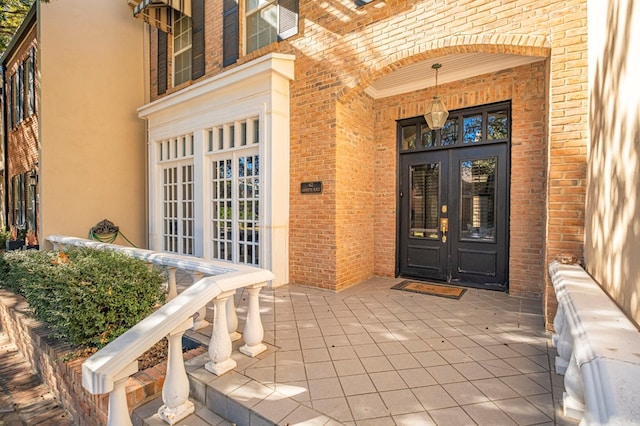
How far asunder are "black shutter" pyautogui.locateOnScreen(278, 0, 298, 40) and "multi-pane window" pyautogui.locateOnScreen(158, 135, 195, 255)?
112 inches

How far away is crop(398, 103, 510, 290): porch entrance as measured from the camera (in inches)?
184

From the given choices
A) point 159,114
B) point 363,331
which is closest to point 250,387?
point 363,331

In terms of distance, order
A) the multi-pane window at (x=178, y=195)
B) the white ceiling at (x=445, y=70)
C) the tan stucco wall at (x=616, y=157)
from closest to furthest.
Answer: the tan stucco wall at (x=616, y=157)
the white ceiling at (x=445, y=70)
the multi-pane window at (x=178, y=195)

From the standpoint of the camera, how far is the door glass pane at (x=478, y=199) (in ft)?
15.6

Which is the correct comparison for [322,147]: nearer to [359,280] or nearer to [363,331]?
[359,280]

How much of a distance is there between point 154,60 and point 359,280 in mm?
7415

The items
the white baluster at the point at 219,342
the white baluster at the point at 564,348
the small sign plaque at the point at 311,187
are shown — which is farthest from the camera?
the small sign plaque at the point at 311,187

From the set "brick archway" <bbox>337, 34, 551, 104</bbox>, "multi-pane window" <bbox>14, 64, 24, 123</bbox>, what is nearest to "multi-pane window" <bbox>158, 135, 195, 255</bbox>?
"brick archway" <bbox>337, 34, 551, 104</bbox>

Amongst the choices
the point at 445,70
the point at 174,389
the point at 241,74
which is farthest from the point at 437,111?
the point at 174,389

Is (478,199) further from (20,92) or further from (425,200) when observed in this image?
(20,92)

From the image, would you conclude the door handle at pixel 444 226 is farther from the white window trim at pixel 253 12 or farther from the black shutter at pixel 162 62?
the black shutter at pixel 162 62

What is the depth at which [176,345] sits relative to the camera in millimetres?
2076

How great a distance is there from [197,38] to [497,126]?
6227 millimetres

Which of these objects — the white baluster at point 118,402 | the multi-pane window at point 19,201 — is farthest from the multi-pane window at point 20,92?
the white baluster at point 118,402
